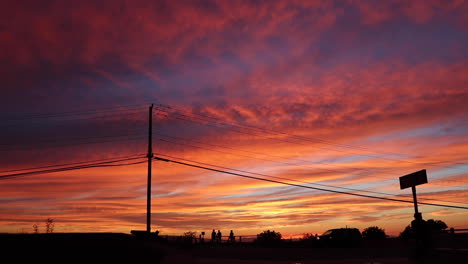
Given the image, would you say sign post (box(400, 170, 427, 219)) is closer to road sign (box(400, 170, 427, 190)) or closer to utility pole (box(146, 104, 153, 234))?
road sign (box(400, 170, 427, 190))

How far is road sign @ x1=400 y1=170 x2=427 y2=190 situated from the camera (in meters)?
15.7

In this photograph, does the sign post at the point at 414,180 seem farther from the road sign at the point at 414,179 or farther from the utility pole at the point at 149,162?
the utility pole at the point at 149,162

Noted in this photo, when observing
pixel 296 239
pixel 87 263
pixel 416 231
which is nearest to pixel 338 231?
pixel 296 239

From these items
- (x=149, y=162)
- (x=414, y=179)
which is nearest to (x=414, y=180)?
(x=414, y=179)

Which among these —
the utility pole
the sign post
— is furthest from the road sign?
the utility pole

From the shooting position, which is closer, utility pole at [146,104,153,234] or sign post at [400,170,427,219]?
sign post at [400,170,427,219]

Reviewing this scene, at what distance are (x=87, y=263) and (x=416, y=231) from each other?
12479mm

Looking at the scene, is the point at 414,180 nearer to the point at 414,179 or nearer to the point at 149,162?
the point at 414,179

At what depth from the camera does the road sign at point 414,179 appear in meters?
15.7

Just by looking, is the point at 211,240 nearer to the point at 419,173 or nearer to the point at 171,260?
the point at 171,260

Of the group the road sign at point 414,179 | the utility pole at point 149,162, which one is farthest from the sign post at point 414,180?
the utility pole at point 149,162

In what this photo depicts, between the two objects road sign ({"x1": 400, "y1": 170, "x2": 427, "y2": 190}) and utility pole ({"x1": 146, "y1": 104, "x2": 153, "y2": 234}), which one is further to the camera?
utility pole ({"x1": 146, "y1": 104, "x2": 153, "y2": 234})

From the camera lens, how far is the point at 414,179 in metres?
16.3

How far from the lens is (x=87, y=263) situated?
49.3ft
